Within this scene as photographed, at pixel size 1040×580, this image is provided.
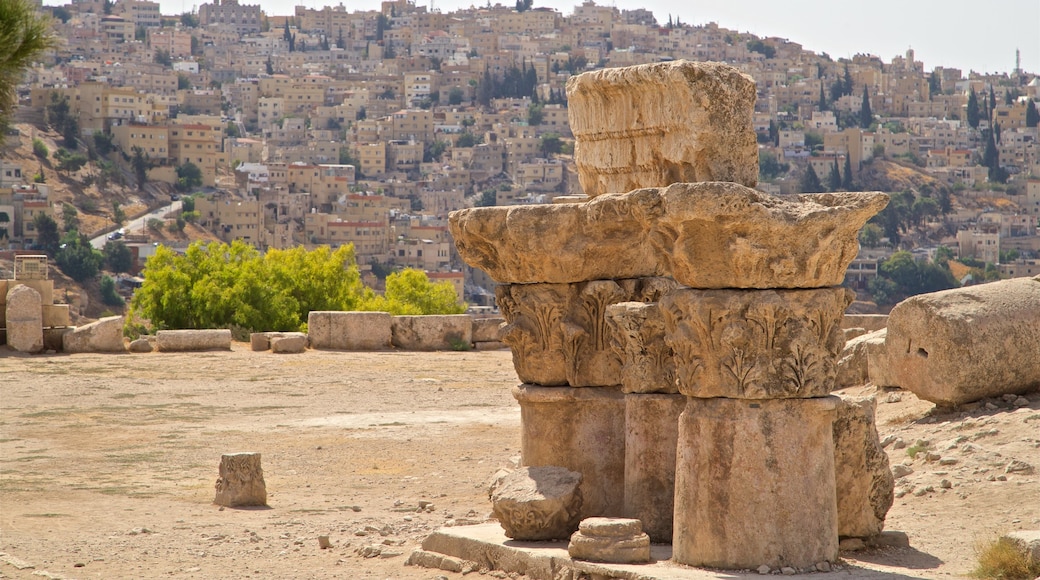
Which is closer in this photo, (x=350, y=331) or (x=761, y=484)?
(x=761, y=484)

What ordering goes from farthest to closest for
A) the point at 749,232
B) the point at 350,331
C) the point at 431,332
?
the point at 431,332, the point at 350,331, the point at 749,232

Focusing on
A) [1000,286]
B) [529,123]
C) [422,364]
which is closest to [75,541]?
[1000,286]

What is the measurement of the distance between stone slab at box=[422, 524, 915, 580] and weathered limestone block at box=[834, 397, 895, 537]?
52cm

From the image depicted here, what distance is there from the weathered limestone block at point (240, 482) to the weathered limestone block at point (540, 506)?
10.5 ft

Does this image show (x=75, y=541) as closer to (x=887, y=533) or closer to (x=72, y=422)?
(x=887, y=533)

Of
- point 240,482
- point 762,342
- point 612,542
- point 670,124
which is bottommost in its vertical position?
point 240,482

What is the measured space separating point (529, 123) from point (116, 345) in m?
180

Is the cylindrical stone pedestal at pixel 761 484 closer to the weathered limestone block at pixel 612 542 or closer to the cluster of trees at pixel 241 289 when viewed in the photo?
the weathered limestone block at pixel 612 542

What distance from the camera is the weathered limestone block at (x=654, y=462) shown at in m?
8.30

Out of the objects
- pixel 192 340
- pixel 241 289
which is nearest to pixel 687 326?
pixel 192 340

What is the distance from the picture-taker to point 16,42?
27.5 ft

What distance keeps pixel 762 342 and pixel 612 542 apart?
1343 mm

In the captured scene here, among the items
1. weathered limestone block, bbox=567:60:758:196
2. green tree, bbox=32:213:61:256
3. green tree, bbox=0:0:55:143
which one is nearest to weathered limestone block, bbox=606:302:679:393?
weathered limestone block, bbox=567:60:758:196

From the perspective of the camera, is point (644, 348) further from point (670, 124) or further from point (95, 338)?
point (95, 338)
